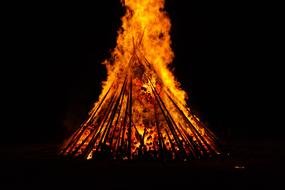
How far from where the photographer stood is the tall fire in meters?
10.3

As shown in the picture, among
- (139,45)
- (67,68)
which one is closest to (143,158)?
(139,45)

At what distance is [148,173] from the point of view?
8578mm

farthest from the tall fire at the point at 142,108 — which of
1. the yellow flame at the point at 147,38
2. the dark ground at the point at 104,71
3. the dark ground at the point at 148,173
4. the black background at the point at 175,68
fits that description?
the black background at the point at 175,68

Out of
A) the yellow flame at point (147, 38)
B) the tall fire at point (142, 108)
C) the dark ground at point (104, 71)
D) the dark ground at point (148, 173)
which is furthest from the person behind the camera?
the dark ground at point (104, 71)

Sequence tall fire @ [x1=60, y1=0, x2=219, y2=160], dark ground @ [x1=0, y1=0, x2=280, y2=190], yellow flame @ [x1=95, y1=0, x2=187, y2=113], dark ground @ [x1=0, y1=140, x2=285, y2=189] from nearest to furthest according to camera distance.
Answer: dark ground @ [x1=0, y1=140, x2=285, y2=189] < tall fire @ [x1=60, y1=0, x2=219, y2=160] < yellow flame @ [x1=95, y1=0, x2=187, y2=113] < dark ground @ [x1=0, y1=0, x2=280, y2=190]

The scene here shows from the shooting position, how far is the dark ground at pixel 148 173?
301 inches

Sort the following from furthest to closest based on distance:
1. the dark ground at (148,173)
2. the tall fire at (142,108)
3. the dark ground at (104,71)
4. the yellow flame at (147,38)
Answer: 1. the dark ground at (104,71)
2. the yellow flame at (147,38)
3. the tall fire at (142,108)
4. the dark ground at (148,173)

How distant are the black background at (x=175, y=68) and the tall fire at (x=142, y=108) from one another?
5349mm

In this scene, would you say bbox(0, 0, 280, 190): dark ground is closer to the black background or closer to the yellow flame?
the black background

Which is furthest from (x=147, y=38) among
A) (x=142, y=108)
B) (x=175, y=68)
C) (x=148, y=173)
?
(x=175, y=68)

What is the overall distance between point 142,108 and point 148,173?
2.50m

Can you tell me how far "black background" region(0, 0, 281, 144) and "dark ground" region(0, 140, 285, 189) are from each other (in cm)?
600

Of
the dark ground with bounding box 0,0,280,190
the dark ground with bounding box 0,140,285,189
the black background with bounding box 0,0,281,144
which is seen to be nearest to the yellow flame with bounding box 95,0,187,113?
the dark ground with bounding box 0,140,285,189

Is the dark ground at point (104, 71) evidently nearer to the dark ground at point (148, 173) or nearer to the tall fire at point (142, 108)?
the tall fire at point (142, 108)
